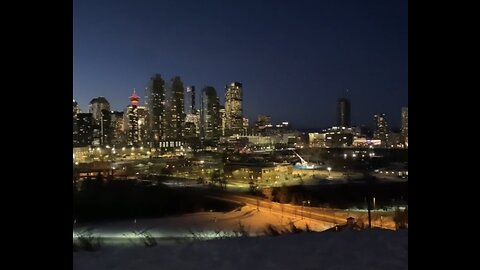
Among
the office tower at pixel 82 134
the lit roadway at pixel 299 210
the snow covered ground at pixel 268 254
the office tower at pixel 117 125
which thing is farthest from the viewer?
the office tower at pixel 117 125

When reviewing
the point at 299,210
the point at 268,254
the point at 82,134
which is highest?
the point at 82,134

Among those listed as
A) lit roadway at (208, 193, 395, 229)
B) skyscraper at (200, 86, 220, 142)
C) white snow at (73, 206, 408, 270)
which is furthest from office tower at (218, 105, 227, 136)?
white snow at (73, 206, 408, 270)

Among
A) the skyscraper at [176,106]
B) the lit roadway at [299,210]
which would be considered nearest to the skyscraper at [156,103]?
the skyscraper at [176,106]

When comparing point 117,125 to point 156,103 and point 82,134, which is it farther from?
point 82,134

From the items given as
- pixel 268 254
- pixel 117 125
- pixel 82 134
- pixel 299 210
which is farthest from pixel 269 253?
pixel 117 125

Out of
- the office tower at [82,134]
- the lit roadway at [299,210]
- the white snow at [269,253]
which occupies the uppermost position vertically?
the office tower at [82,134]

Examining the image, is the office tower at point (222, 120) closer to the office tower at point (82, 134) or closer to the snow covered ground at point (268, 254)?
the office tower at point (82, 134)

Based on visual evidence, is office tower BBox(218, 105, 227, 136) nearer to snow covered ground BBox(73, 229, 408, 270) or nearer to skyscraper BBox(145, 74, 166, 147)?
skyscraper BBox(145, 74, 166, 147)
